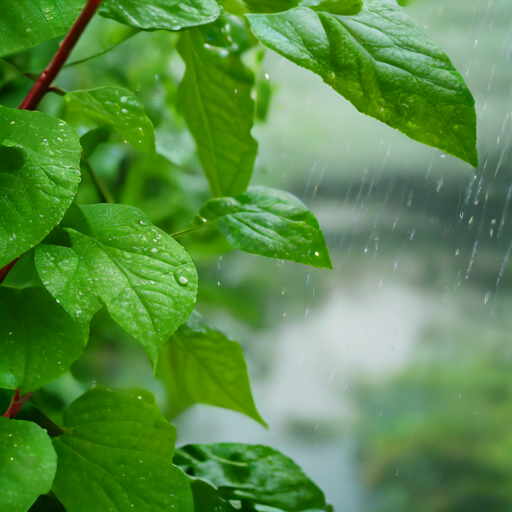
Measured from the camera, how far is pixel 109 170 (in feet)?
2.11

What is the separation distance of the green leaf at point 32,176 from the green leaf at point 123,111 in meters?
0.06

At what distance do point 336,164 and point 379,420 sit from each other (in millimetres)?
289

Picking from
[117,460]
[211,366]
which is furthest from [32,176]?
[211,366]

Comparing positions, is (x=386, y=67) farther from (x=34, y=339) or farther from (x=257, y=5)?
(x=34, y=339)

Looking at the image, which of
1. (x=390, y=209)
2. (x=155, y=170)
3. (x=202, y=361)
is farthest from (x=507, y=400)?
(x=155, y=170)

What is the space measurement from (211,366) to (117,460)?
0.17 meters

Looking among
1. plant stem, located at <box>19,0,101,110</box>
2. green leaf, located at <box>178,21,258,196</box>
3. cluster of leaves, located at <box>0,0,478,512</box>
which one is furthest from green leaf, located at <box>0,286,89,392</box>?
green leaf, located at <box>178,21,258,196</box>

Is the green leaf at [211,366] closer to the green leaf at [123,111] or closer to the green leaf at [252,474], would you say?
the green leaf at [252,474]

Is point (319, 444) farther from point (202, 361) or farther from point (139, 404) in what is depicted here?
point (139, 404)

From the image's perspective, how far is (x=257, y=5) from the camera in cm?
25

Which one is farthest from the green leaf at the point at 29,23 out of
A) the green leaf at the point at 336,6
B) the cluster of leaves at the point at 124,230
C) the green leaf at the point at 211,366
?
the green leaf at the point at 211,366

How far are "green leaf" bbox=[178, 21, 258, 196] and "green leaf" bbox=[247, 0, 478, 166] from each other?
166 mm

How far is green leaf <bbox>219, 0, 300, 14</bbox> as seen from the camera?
244 millimetres

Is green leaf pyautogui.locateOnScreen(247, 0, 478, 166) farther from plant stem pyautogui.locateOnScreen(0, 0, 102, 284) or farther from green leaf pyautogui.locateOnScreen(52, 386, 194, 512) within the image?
green leaf pyautogui.locateOnScreen(52, 386, 194, 512)
